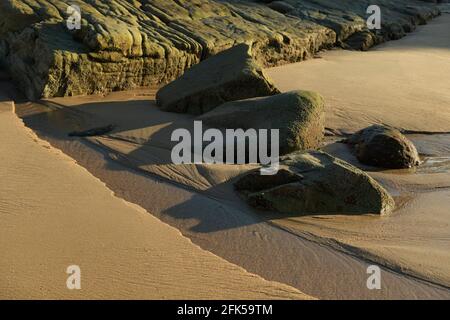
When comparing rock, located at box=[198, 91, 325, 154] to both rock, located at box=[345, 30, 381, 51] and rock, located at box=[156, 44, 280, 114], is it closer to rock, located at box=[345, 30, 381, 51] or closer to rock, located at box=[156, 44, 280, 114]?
rock, located at box=[156, 44, 280, 114]

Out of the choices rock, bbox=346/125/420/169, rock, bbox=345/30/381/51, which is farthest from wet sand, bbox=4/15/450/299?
rock, bbox=345/30/381/51

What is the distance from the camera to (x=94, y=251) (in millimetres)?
3371

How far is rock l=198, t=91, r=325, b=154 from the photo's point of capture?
17.6 feet

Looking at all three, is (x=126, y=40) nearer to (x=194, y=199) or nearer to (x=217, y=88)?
(x=217, y=88)

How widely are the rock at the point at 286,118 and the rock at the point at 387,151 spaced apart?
1.57 feet

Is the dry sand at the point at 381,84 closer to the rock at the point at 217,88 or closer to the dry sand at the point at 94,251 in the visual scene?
the rock at the point at 217,88

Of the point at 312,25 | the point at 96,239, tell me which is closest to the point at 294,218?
the point at 96,239

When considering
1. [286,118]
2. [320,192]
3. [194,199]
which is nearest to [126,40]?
[286,118]

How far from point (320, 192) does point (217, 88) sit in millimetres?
2497

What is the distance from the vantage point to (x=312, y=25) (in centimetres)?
1038

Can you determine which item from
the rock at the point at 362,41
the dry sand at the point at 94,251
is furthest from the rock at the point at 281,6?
the dry sand at the point at 94,251

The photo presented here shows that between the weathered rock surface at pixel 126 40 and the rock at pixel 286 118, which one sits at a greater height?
the weathered rock surface at pixel 126 40

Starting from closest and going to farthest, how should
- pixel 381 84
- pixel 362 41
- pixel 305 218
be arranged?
pixel 305 218, pixel 381 84, pixel 362 41

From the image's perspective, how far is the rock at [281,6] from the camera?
10859 millimetres
